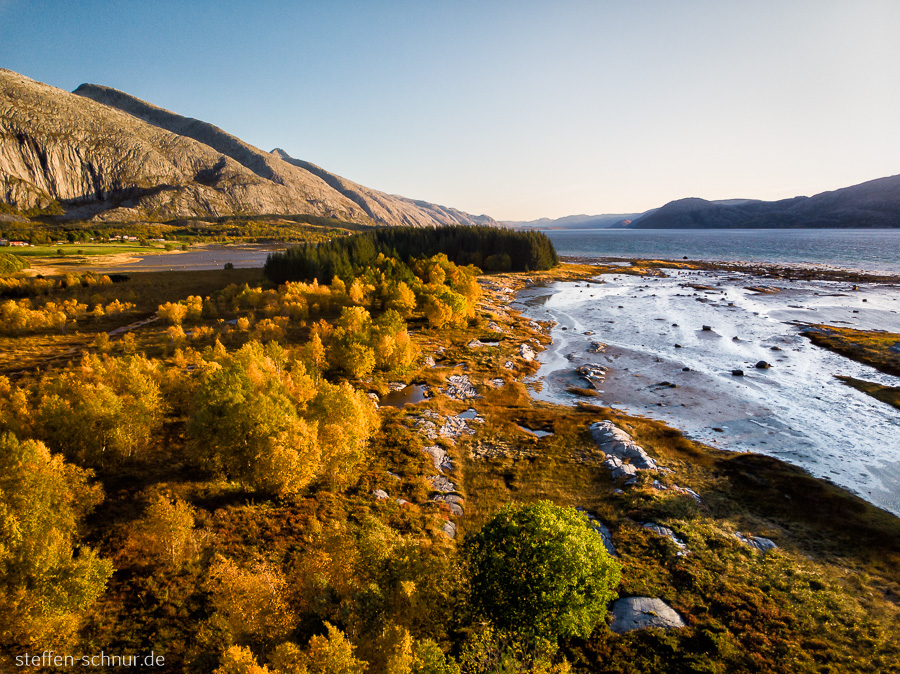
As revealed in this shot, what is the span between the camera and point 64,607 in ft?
53.0

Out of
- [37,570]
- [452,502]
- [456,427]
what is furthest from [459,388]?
[37,570]

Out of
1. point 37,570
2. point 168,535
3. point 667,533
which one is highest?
point 37,570

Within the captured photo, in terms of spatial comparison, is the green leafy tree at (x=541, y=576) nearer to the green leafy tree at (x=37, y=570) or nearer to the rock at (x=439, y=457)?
the rock at (x=439, y=457)

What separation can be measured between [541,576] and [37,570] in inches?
812

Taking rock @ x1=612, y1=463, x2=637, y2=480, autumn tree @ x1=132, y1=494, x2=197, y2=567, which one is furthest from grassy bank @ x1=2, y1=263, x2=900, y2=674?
rock @ x1=612, y1=463, x2=637, y2=480

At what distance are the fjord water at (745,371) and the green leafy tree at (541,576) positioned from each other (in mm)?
31450

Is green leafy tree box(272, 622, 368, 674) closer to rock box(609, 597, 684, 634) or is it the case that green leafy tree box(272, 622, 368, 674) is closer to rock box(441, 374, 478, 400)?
rock box(609, 597, 684, 634)

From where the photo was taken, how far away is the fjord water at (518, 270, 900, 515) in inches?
1609

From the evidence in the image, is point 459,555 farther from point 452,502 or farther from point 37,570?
point 37,570

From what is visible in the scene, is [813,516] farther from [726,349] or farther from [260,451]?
[726,349]

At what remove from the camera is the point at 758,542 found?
27.0m

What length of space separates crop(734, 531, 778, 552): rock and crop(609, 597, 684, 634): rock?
32.0 feet

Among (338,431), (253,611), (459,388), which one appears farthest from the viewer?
(459,388)

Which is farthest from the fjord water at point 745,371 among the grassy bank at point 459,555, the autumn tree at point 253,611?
the autumn tree at point 253,611
